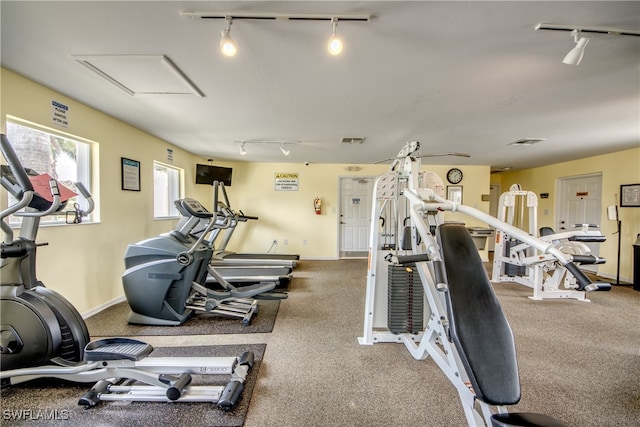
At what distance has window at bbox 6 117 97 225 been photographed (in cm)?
235

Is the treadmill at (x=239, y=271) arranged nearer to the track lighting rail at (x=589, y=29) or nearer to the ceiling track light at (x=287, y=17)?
the ceiling track light at (x=287, y=17)

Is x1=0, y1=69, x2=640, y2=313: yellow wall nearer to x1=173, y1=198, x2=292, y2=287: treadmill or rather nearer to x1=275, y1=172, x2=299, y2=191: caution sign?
x1=275, y1=172, x2=299, y2=191: caution sign

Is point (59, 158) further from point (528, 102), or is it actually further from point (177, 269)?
point (528, 102)

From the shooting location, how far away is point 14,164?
1586 millimetres

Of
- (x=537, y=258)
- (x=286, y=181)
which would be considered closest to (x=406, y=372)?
(x=537, y=258)

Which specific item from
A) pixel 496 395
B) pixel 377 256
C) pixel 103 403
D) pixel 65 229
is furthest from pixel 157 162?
pixel 496 395

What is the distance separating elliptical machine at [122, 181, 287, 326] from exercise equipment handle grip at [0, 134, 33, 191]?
3.95 ft

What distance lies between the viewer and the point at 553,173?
5.94 m

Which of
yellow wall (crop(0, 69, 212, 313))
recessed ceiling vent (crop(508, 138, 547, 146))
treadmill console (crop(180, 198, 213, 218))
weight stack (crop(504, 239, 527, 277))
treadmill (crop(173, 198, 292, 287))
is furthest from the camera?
weight stack (crop(504, 239, 527, 277))

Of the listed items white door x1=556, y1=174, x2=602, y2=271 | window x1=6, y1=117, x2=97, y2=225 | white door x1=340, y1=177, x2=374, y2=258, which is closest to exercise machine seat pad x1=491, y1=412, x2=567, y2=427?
window x1=6, y1=117, x2=97, y2=225

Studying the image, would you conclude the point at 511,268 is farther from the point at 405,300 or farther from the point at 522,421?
the point at 522,421

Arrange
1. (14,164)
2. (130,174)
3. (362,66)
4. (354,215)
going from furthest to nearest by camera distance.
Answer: (354,215), (130,174), (362,66), (14,164)

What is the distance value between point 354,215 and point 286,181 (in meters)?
1.81

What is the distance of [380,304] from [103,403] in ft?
7.04
